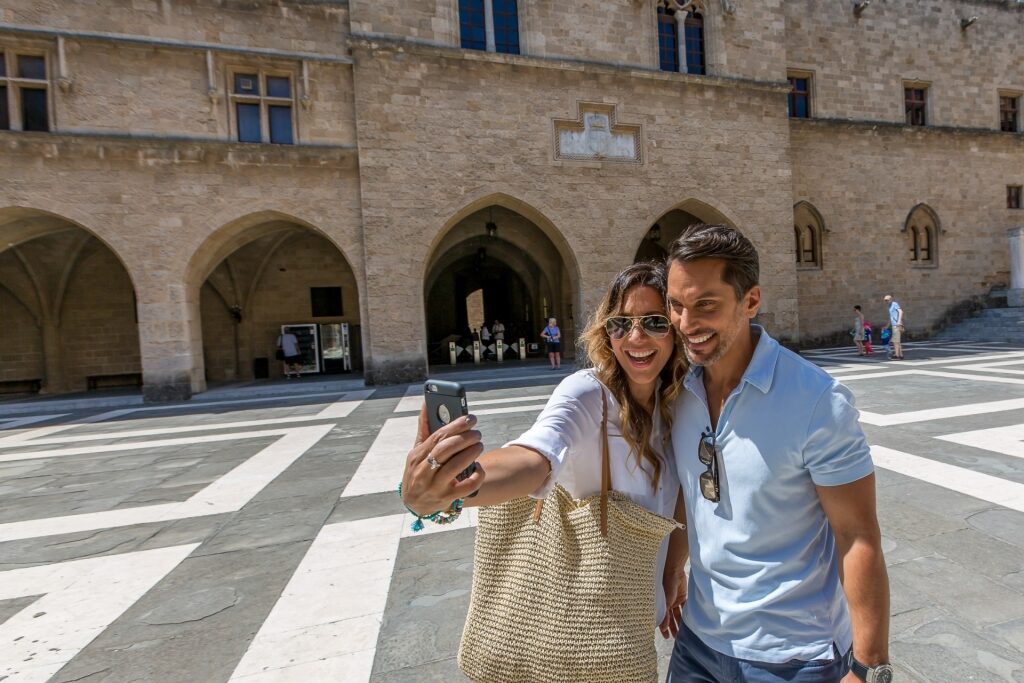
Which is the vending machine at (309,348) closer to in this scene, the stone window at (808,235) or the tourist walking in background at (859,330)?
the tourist walking in background at (859,330)

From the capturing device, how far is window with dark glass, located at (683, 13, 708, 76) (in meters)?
14.6

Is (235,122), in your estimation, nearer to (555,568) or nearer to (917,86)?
(555,568)

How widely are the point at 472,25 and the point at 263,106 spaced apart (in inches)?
230

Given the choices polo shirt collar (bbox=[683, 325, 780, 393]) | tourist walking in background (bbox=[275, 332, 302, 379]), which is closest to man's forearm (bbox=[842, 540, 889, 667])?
polo shirt collar (bbox=[683, 325, 780, 393])

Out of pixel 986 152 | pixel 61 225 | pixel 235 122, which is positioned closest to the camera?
pixel 235 122

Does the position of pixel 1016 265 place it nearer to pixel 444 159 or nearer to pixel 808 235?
pixel 808 235

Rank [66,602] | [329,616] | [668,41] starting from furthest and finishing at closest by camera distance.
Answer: [668,41], [66,602], [329,616]

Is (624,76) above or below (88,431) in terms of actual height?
above

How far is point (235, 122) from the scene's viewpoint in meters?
11.7

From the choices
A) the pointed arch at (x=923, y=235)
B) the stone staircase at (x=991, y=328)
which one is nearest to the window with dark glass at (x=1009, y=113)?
the pointed arch at (x=923, y=235)

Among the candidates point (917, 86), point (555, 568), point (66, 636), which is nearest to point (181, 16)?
point (66, 636)

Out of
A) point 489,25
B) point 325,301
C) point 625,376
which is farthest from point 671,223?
point 625,376

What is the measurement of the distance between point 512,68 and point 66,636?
541 inches

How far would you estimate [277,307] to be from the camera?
16375 mm
